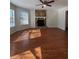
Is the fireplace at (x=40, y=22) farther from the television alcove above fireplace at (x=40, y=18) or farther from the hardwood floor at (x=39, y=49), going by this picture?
the hardwood floor at (x=39, y=49)

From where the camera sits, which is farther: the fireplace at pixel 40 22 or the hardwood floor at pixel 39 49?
the fireplace at pixel 40 22

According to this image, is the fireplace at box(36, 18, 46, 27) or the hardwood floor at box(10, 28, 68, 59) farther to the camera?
the fireplace at box(36, 18, 46, 27)

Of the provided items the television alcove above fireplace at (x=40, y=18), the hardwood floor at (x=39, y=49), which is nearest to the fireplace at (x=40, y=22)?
the television alcove above fireplace at (x=40, y=18)

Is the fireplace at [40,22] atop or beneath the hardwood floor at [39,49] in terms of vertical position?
atop

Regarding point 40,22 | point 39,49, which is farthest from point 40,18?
point 39,49

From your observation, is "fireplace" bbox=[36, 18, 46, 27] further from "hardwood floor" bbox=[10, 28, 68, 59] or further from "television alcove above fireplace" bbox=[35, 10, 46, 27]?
"hardwood floor" bbox=[10, 28, 68, 59]

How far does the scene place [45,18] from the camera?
16609 millimetres

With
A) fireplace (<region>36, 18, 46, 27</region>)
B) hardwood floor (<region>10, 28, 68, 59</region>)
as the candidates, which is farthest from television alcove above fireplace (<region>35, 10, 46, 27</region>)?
hardwood floor (<region>10, 28, 68, 59</region>)

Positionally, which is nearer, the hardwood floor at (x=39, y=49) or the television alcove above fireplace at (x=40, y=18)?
the hardwood floor at (x=39, y=49)
